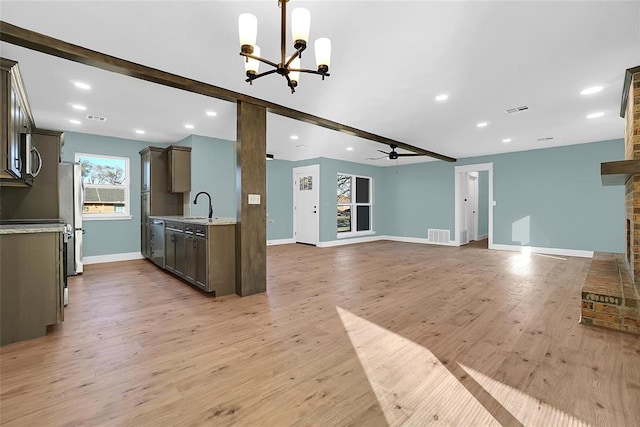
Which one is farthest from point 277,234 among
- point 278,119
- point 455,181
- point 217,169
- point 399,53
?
point 399,53

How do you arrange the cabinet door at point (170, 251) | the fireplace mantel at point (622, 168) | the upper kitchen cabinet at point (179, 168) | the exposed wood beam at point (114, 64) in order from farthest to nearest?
the upper kitchen cabinet at point (179, 168), the cabinet door at point (170, 251), the fireplace mantel at point (622, 168), the exposed wood beam at point (114, 64)

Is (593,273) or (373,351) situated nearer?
(373,351)

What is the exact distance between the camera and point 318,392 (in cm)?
170

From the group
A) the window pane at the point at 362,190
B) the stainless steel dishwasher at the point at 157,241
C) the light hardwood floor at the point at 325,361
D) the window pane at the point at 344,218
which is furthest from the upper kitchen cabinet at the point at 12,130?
the window pane at the point at 362,190

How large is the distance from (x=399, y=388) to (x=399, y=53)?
8.77ft

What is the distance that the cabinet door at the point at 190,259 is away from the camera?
381cm

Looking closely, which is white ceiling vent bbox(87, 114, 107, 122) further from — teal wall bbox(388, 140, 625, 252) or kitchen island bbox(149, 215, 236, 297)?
teal wall bbox(388, 140, 625, 252)

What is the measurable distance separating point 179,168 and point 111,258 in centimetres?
228

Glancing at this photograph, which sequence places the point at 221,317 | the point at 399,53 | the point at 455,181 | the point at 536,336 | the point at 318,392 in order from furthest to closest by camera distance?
the point at 455,181, the point at 221,317, the point at 399,53, the point at 536,336, the point at 318,392

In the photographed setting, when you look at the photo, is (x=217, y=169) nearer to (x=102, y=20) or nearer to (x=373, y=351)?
(x=102, y=20)

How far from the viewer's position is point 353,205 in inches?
355

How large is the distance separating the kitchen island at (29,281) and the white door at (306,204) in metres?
5.94

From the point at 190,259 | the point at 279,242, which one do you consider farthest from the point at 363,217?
the point at 190,259

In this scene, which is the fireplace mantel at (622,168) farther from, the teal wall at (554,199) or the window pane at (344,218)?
the window pane at (344,218)
